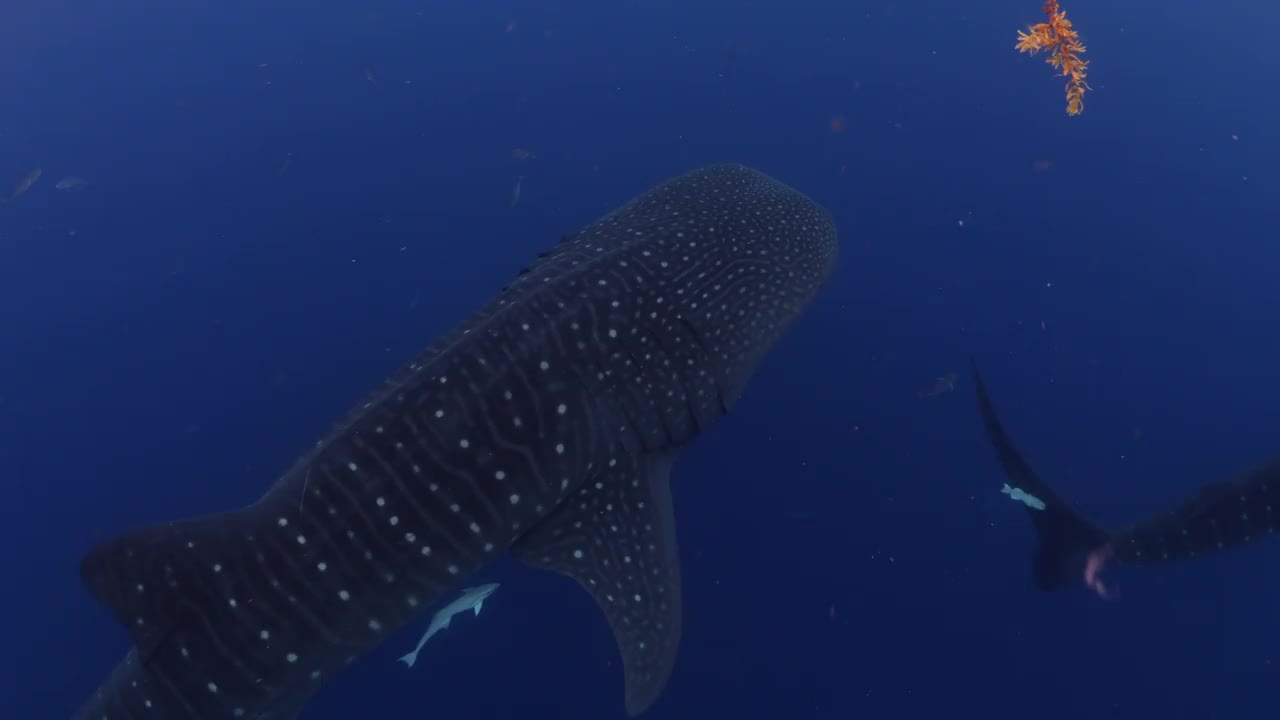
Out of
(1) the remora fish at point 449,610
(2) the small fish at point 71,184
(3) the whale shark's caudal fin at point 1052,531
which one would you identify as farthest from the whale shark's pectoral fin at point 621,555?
(2) the small fish at point 71,184

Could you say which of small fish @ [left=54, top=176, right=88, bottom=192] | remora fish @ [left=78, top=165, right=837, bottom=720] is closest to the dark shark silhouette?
remora fish @ [left=78, top=165, right=837, bottom=720]

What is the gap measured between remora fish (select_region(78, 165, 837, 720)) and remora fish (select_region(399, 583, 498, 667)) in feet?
2.57

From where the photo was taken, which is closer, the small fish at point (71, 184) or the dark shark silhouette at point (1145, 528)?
the dark shark silhouette at point (1145, 528)

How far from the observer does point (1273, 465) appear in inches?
195

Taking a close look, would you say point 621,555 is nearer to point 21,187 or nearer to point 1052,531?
point 1052,531

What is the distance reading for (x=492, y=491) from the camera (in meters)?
3.75

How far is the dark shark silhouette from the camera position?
193 inches

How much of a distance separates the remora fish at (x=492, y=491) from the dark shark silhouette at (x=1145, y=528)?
223 centimetres

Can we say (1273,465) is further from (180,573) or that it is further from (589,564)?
(180,573)

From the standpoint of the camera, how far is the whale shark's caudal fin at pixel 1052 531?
16.8ft

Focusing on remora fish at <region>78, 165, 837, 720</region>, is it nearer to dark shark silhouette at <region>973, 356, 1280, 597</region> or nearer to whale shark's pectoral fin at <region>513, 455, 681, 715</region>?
whale shark's pectoral fin at <region>513, 455, 681, 715</region>

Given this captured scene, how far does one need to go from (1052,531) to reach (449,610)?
4.14 m

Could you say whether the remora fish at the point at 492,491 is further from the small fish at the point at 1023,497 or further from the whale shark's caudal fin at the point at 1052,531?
the small fish at the point at 1023,497

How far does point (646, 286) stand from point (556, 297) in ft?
1.80
